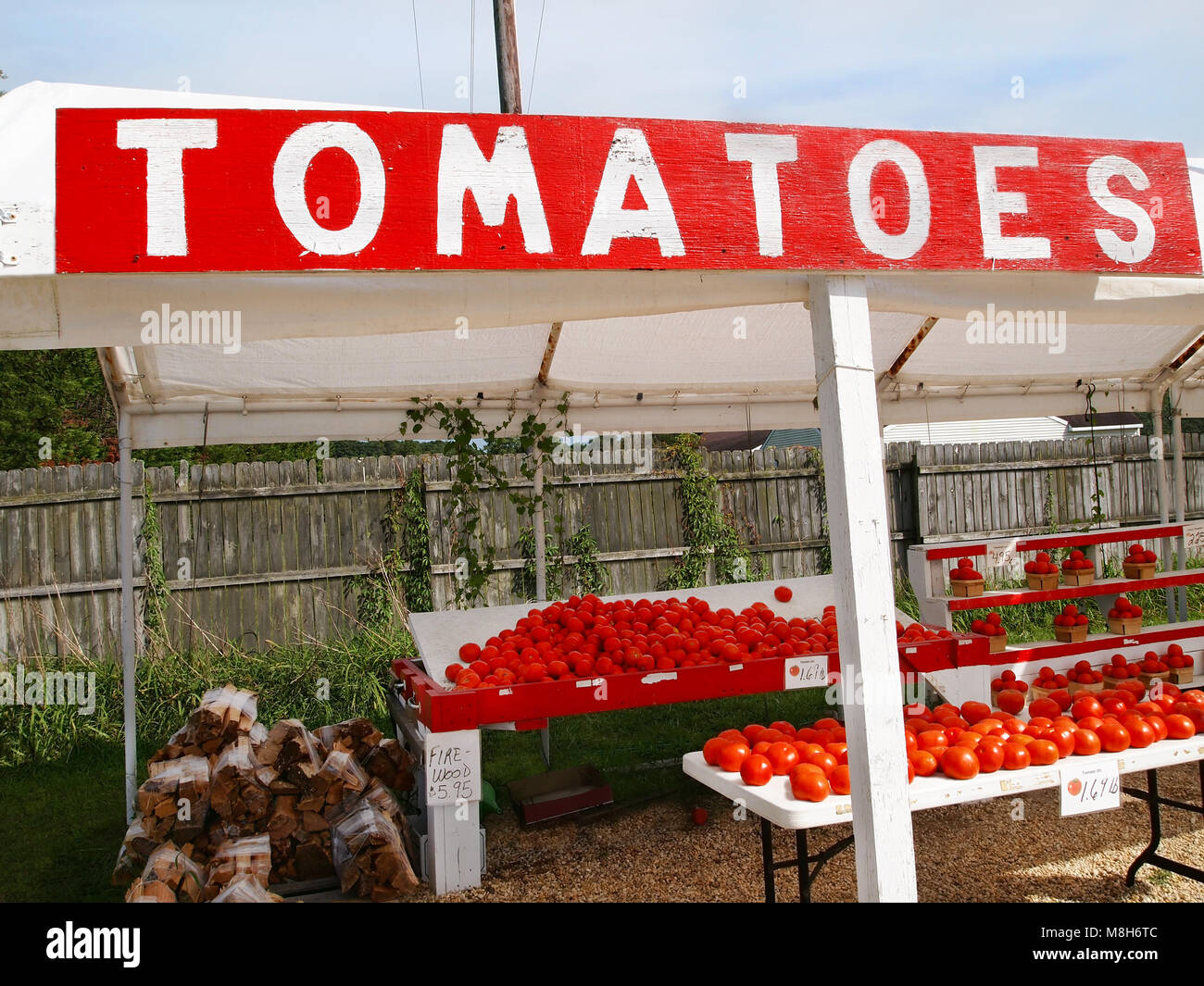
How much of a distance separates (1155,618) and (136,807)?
29.1ft

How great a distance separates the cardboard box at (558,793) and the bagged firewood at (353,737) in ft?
2.69

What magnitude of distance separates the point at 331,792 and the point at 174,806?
0.69 meters

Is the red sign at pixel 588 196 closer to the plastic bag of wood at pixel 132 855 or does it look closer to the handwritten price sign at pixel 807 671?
the handwritten price sign at pixel 807 671

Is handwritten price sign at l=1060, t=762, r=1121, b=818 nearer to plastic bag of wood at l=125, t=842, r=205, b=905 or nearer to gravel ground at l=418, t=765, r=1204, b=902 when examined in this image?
gravel ground at l=418, t=765, r=1204, b=902

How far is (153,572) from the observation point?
24.7 ft

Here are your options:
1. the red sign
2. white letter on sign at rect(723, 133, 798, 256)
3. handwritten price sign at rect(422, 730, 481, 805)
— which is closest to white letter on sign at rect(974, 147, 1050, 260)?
the red sign

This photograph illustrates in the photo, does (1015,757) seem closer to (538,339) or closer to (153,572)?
(538,339)

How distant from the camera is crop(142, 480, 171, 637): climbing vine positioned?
7.44 meters

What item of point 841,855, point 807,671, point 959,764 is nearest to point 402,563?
point 807,671

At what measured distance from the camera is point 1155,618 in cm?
884

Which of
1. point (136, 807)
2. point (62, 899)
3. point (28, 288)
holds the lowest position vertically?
point (62, 899)

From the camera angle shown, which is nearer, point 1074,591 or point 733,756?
point 733,756
